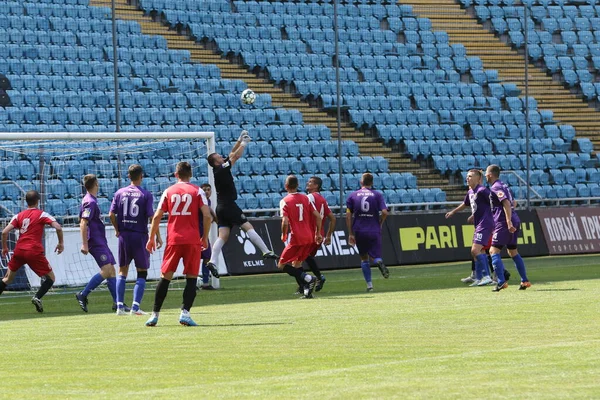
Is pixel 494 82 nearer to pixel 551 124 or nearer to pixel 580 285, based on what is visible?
pixel 551 124

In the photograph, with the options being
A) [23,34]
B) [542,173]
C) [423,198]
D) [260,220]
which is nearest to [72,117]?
[23,34]

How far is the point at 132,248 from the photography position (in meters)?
16.7

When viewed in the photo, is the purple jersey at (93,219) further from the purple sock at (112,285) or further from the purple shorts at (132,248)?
the purple shorts at (132,248)

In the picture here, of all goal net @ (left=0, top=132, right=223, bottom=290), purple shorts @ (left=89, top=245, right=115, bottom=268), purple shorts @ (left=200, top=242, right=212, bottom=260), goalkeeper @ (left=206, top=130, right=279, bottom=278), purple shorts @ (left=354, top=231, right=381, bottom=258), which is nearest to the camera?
purple shorts @ (left=89, top=245, right=115, bottom=268)

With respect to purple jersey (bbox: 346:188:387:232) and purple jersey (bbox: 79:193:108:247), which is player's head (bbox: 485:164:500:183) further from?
purple jersey (bbox: 79:193:108:247)

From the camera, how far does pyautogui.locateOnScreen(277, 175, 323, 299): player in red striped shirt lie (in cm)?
1912

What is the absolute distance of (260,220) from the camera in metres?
27.5

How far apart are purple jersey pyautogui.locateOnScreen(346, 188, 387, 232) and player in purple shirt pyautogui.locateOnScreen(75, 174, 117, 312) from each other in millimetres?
5172

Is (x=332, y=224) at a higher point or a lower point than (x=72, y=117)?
lower

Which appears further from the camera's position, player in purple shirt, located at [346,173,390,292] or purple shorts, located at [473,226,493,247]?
player in purple shirt, located at [346,173,390,292]

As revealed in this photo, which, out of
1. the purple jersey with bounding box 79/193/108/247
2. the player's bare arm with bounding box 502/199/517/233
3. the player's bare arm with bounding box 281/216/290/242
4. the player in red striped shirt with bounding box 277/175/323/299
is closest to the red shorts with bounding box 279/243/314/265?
the player in red striped shirt with bounding box 277/175/323/299

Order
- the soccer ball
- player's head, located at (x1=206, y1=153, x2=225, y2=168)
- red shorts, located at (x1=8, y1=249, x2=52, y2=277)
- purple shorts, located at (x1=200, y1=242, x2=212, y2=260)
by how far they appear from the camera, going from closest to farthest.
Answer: red shorts, located at (x1=8, y1=249, x2=52, y2=277)
player's head, located at (x1=206, y1=153, x2=225, y2=168)
purple shorts, located at (x1=200, y1=242, x2=212, y2=260)
the soccer ball

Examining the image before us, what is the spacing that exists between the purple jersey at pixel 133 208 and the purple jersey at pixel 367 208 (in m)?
5.68

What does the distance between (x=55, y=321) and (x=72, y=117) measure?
14732 millimetres
